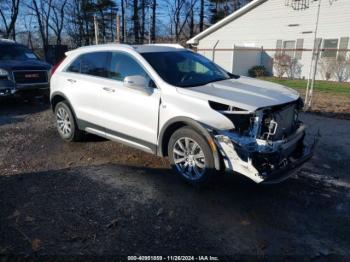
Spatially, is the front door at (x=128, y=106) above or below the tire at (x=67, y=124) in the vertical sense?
above

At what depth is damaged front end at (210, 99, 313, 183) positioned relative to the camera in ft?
12.1

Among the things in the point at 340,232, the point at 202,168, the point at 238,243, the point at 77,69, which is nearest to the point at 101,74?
the point at 77,69

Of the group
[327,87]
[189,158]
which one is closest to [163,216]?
[189,158]

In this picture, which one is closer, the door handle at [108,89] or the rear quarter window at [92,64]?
the door handle at [108,89]

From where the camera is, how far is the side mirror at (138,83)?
4.50 meters

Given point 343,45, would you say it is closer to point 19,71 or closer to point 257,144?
point 19,71

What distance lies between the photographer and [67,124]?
6.30 m

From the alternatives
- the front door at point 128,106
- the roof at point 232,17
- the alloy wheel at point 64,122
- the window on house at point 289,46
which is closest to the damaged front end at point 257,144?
the front door at point 128,106

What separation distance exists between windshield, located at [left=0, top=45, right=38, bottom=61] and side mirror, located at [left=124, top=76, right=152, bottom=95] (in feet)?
23.7

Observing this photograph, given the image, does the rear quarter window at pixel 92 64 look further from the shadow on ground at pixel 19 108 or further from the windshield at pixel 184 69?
the shadow on ground at pixel 19 108

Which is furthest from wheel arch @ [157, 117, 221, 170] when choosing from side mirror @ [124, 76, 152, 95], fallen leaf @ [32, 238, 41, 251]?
fallen leaf @ [32, 238, 41, 251]

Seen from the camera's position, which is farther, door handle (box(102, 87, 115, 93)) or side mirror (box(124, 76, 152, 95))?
door handle (box(102, 87, 115, 93))

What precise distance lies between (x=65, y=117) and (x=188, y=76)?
2.76 meters

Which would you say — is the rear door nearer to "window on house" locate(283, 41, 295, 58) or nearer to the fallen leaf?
the fallen leaf
